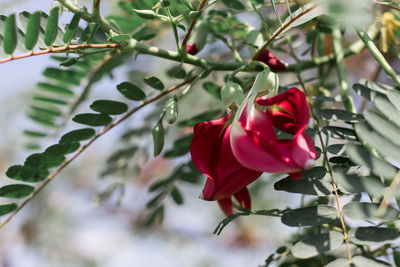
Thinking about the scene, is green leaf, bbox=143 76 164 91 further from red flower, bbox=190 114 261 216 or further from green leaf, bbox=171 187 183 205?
green leaf, bbox=171 187 183 205

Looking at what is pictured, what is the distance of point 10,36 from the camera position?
0.66 m

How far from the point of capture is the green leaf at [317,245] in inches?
22.2

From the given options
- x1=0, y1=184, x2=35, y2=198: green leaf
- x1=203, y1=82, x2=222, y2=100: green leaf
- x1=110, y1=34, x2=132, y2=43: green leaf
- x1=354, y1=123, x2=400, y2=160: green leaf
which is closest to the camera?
x1=354, y1=123, x2=400, y2=160: green leaf

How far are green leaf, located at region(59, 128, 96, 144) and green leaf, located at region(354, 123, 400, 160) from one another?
1.43 feet

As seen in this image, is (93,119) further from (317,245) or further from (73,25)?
(317,245)

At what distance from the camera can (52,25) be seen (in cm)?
68

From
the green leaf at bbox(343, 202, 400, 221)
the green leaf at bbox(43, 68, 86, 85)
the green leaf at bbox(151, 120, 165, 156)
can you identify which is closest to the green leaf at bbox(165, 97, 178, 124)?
the green leaf at bbox(151, 120, 165, 156)

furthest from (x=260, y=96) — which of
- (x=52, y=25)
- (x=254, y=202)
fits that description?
(x=254, y=202)

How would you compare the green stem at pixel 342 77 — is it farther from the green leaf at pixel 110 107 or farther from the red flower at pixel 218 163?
the green leaf at pixel 110 107

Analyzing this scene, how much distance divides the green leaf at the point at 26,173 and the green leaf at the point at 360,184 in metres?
0.48

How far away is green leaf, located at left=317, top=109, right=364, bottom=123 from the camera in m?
0.70

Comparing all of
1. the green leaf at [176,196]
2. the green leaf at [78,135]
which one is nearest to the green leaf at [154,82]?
the green leaf at [78,135]

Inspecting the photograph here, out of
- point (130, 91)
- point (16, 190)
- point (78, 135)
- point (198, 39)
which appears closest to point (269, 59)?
point (198, 39)

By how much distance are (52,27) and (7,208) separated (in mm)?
294
